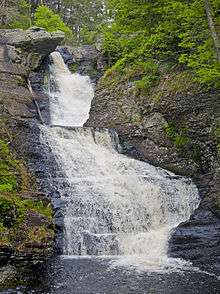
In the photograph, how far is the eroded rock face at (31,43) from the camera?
1037 inches

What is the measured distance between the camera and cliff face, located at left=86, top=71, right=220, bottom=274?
1703 cm

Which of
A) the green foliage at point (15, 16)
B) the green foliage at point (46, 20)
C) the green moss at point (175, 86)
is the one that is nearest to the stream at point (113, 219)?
the green moss at point (175, 86)

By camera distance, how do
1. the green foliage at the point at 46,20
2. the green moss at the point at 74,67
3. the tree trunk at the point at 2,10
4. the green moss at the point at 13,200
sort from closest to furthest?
the green moss at the point at 13,200 → the green moss at the point at 74,67 → the tree trunk at the point at 2,10 → the green foliage at the point at 46,20

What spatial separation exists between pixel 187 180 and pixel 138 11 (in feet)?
28.6

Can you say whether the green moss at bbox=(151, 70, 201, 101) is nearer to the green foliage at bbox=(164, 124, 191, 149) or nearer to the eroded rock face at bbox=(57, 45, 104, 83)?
the green foliage at bbox=(164, 124, 191, 149)

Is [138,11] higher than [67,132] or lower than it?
higher

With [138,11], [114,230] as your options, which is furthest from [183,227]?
[138,11]

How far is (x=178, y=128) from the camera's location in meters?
19.1

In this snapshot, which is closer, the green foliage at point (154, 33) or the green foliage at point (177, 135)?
the green foliage at point (154, 33)

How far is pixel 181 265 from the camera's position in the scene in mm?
12102

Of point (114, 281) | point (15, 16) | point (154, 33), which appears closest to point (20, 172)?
point (114, 281)

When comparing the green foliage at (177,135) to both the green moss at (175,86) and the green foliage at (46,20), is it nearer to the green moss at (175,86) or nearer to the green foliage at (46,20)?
the green moss at (175,86)

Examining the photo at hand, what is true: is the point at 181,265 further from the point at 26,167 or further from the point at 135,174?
the point at 26,167

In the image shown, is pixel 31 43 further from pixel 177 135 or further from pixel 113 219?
pixel 113 219
